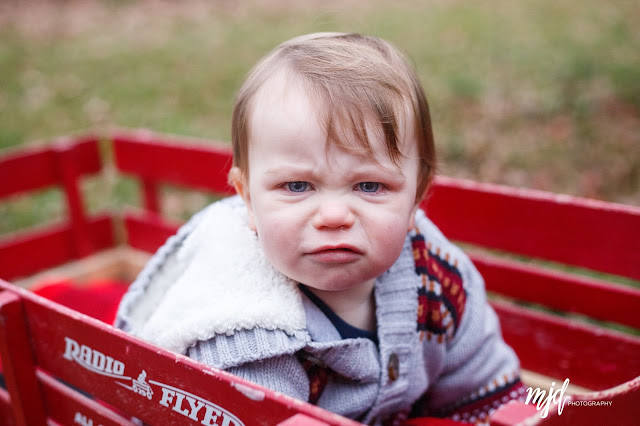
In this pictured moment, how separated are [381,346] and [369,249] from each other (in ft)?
Result: 0.95

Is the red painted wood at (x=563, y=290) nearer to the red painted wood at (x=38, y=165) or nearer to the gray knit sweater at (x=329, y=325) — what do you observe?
the gray knit sweater at (x=329, y=325)

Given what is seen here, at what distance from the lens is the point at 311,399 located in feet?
4.21

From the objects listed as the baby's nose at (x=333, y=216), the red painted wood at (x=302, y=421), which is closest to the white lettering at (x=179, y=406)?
the red painted wood at (x=302, y=421)

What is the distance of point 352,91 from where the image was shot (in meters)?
1.07

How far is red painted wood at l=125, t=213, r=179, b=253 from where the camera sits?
2.50 metres

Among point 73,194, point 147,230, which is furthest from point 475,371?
point 73,194

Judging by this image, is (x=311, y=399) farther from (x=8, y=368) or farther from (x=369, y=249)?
(x=8, y=368)

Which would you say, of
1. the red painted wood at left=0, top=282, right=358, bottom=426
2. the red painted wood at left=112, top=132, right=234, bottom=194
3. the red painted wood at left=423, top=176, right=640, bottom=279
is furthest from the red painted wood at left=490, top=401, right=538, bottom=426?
the red painted wood at left=112, top=132, right=234, bottom=194

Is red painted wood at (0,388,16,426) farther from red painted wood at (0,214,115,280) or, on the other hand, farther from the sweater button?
red painted wood at (0,214,115,280)

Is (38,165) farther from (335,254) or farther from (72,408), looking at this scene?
(335,254)

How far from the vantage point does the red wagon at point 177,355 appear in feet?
3.18

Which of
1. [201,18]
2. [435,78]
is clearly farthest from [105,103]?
[201,18]

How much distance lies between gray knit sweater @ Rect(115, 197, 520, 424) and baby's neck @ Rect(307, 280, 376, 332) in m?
0.03

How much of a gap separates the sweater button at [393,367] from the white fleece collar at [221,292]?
9.2 inches
